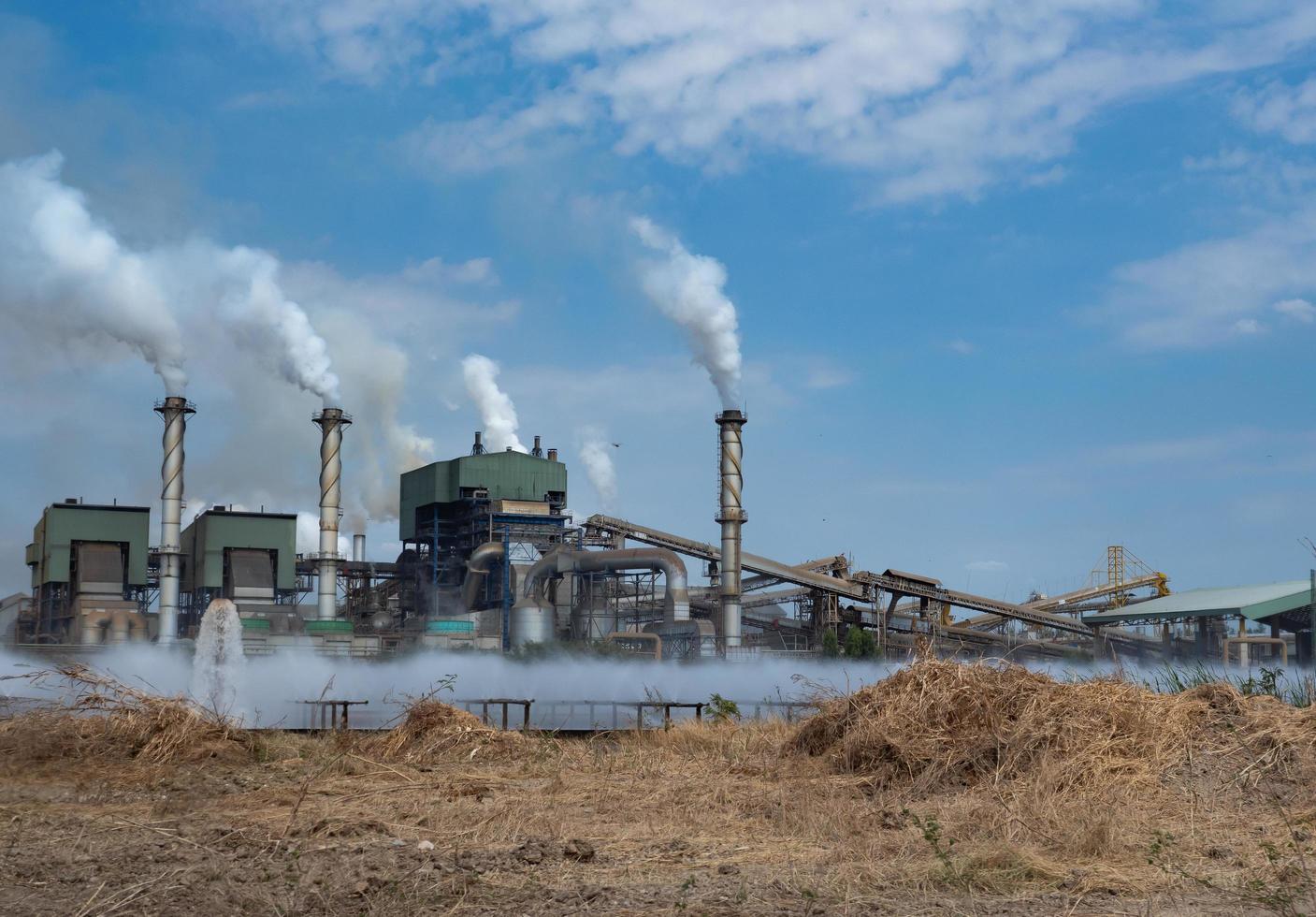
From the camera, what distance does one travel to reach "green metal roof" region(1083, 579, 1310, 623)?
166 feet

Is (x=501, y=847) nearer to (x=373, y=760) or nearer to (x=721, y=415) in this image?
(x=373, y=760)

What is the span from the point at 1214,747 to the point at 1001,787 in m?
2.48

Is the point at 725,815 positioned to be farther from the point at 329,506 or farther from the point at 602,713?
the point at 329,506

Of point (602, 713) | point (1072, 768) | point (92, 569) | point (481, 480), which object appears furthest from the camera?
point (481, 480)

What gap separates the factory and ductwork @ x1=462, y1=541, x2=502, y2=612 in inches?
3.7

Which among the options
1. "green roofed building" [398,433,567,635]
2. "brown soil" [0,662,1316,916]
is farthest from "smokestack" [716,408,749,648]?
"brown soil" [0,662,1316,916]

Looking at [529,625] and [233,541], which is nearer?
[529,625]

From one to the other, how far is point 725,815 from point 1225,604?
46.7 m

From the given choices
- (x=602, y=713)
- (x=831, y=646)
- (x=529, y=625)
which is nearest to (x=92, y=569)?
(x=529, y=625)

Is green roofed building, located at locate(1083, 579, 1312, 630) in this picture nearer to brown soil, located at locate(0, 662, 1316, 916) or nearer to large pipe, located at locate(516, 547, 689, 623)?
large pipe, located at locate(516, 547, 689, 623)

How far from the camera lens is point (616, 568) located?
64.9m

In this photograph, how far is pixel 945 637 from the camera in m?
64.1

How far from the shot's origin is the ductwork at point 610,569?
207 ft

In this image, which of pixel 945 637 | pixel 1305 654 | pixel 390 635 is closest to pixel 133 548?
pixel 390 635
